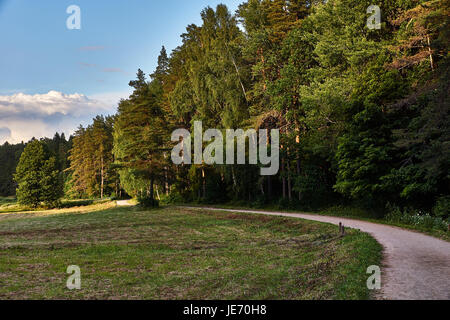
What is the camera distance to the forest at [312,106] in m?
17.3

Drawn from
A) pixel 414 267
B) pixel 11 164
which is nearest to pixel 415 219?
pixel 414 267

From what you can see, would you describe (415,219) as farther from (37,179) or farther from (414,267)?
(37,179)

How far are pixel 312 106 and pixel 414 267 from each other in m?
17.1

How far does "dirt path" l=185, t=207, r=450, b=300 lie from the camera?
6176 millimetres

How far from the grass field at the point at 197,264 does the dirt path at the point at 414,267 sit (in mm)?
499

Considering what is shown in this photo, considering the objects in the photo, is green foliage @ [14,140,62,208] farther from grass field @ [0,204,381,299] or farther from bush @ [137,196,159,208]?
grass field @ [0,204,381,299]

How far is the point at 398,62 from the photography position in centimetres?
1922

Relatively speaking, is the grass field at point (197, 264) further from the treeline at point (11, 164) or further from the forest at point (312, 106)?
the treeline at point (11, 164)

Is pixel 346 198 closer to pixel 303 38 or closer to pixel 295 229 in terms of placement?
pixel 295 229

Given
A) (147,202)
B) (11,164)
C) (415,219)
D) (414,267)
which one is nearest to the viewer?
(414,267)

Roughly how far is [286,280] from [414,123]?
12739 mm

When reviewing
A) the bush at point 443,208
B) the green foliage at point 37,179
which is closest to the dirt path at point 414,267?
the bush at point 443,208

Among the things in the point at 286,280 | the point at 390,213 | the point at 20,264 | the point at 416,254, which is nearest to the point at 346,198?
the point at 390,213

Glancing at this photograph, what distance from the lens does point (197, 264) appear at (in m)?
10.7
